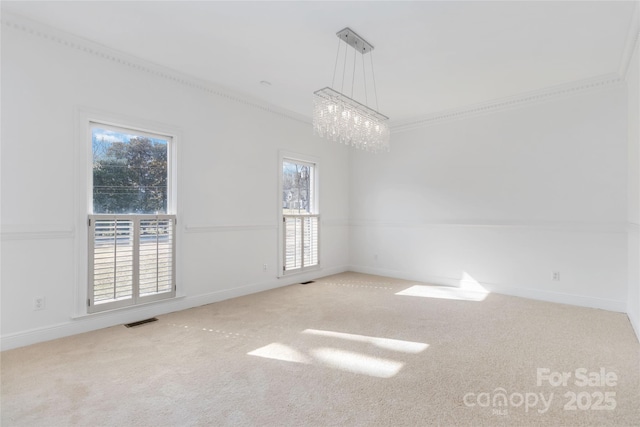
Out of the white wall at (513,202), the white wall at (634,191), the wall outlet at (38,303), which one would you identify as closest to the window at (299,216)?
the white wall at (513,202)

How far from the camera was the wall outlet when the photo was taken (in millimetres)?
2809

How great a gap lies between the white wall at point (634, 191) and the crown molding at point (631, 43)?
0.15 feet

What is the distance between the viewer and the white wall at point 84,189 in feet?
8.92

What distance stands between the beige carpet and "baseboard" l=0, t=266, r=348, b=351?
0.11 metres

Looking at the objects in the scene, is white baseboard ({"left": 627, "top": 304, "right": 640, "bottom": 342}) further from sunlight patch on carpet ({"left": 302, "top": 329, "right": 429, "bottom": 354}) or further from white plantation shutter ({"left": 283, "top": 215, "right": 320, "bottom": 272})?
white plantation shutter ({"left": 283, "top": 215, "right": 320, "bottom": 272})

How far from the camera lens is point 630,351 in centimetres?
268

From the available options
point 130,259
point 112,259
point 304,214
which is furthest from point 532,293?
point 112,259

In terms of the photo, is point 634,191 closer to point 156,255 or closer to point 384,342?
point 384,342

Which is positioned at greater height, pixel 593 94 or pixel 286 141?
pixel 593 94

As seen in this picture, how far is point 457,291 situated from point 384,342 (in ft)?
7.82

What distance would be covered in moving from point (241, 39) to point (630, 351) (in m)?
4.39

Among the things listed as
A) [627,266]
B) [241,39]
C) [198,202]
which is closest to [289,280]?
[198,202]

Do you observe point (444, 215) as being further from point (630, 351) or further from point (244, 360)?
point (244, 360)

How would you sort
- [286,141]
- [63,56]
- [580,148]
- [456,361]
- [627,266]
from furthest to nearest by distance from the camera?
[286,141] → [580,148] → [627,266] → [63,56] → [456,361]
